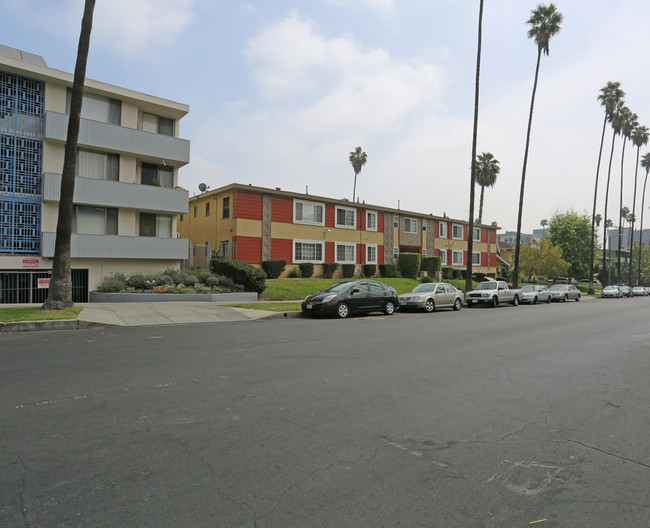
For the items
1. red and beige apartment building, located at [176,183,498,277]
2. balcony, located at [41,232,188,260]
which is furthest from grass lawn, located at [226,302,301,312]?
red and beige apartment building, located at [176,183,498,277]

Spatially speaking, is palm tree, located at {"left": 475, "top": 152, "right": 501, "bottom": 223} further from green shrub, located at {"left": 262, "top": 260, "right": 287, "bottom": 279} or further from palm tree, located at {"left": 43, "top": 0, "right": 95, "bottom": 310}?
palm tree, located at {"left": 43, "top": 0, "right": 95, "bottom": 310}

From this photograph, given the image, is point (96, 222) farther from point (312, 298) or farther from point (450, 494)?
point (450, 494)

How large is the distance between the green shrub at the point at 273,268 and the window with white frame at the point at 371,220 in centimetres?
1027

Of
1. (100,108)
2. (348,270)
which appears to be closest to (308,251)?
(348,270)

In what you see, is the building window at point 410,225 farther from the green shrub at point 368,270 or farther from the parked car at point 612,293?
the parked car at point 612,293

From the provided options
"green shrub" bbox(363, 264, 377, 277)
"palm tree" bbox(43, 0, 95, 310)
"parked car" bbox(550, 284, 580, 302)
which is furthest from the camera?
"green shrub" bbox(363, 264, 377, 277)

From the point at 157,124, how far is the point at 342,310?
16176 mm

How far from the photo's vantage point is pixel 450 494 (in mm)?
3176

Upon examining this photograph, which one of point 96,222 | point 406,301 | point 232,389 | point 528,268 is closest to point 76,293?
point 96,222

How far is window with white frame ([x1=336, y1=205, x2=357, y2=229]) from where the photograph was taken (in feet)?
114

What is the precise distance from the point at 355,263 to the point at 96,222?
63.9 feet

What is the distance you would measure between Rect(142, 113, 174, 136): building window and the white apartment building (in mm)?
55

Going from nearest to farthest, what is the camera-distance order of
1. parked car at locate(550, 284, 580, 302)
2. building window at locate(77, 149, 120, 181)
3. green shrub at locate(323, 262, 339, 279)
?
building window at locate(77, 149, 120, 181), green shrub at locate(323, 262, 339, 279), parked car at locate(550, 284, 580, 302)

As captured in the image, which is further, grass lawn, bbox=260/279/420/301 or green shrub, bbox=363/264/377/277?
green shrub, bbox=363/264/377/277
